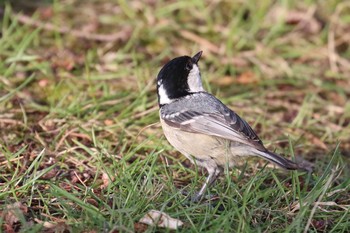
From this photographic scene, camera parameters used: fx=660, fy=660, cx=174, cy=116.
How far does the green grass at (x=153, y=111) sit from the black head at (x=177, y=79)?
0.28 m

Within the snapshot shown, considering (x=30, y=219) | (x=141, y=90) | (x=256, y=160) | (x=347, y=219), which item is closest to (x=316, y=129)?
(x=256, y=160)

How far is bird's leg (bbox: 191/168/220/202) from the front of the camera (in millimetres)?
3873

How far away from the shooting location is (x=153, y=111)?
17.3 ft

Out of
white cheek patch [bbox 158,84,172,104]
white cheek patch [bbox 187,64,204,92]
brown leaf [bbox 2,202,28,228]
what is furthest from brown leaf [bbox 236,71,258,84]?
brown leaf [bbox 2,202,28,228]

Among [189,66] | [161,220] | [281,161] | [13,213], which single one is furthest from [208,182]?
[13,213]

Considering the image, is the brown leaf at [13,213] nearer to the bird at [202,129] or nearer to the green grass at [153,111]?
the green grass at [153,111]

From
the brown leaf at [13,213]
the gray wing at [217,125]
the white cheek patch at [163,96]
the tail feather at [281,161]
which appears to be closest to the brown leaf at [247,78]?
the white cheek patch at [163,96]

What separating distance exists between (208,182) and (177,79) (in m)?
0.82

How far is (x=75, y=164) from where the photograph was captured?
14.7 ft

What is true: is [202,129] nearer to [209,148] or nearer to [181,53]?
[209,148]

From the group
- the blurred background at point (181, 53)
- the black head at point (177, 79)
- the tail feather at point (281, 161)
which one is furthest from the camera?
the blurred background at point (181, 53)

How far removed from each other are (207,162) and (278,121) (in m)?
1.71

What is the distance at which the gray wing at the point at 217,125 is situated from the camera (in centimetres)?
397

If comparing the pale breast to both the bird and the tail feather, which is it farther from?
the tail feather
